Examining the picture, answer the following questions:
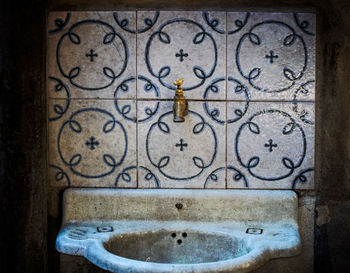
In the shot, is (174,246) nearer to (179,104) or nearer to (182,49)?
(179,104)

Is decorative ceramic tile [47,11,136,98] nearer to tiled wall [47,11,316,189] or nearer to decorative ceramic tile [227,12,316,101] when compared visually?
tiled wall [47,11,316,189]

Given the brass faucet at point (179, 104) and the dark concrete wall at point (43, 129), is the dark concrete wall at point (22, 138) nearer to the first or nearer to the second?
the dark concrete wall at point (43, 129)

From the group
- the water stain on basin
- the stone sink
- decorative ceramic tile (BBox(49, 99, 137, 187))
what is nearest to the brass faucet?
decorative ceramic tile (BBox(49, 99, 137, 187))

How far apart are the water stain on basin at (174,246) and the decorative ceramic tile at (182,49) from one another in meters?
0.62

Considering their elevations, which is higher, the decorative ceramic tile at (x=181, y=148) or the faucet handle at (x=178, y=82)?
the faucet handle at (x=178, y=82)

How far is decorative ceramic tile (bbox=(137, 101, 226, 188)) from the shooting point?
162cm

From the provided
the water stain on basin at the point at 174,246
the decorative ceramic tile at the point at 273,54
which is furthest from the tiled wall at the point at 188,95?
the water stain on basin at the point at 174,246

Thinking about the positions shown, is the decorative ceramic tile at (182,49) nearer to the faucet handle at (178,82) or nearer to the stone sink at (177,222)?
the faucet handle at (178,82)

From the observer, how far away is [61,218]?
1647mm

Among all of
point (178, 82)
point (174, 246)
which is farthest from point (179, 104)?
point (174, 246)

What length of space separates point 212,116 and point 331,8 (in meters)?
0.71

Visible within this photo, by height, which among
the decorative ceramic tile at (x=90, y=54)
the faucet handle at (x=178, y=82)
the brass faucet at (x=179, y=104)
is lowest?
the brass faucet at (x=179, y=104)

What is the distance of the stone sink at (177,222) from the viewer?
1.48 m

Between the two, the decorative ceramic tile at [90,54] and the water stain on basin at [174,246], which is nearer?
the water stain on basin at [174,246]
